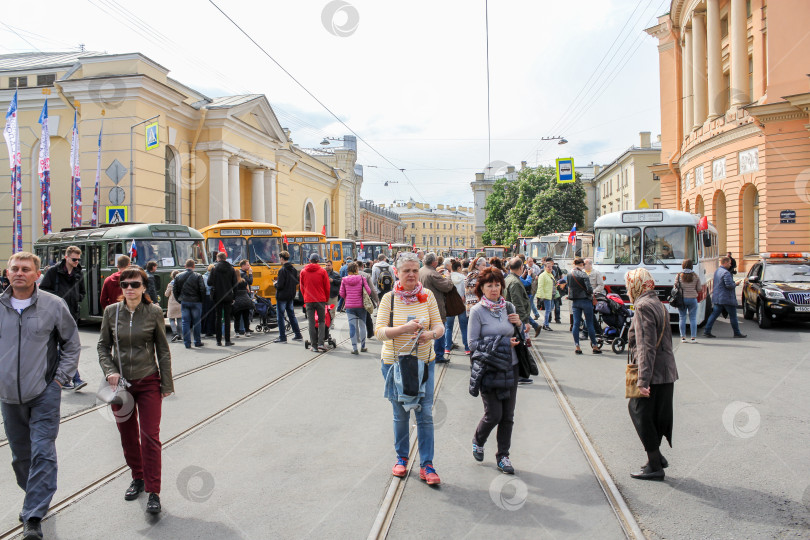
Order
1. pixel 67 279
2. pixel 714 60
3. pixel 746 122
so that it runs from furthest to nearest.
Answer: pixel 714 60 → pixel 746 122 → pixel 67 279

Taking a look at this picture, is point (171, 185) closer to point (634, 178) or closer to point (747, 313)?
point (747, 313)

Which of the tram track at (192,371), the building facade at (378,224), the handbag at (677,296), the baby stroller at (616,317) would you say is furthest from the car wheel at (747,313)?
the building facade at (378,224)

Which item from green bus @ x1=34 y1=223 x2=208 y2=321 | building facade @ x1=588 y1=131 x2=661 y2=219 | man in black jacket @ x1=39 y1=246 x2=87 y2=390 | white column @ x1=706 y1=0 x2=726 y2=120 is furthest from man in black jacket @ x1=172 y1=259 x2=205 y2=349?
building facade @ x1=588 y1=131 x2=661 y2=219

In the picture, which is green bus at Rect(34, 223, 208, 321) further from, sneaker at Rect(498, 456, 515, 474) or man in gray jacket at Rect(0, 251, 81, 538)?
sneaker at Rect(498, 456, 515, 474)

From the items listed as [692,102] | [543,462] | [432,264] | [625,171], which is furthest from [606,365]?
[625,171]

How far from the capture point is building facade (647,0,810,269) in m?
23.9

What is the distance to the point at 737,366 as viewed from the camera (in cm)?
972

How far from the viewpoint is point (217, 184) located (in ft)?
94.7

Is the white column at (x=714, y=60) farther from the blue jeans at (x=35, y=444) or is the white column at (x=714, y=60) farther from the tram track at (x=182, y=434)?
the blue jeans at (x=35, y=444)

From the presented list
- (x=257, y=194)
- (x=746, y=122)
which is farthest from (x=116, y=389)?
(x=257, y=194)

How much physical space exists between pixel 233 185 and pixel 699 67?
2595 cm

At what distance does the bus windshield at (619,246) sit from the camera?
14891mm

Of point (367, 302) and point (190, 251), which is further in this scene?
point (190, 251)

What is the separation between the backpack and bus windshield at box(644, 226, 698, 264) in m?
6.57
